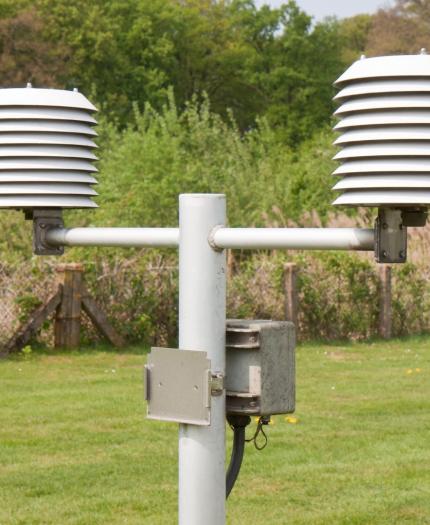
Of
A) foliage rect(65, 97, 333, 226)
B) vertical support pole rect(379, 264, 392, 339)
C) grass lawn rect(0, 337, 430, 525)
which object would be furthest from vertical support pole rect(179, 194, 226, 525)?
foliage rect(65, 97, 333, 226)

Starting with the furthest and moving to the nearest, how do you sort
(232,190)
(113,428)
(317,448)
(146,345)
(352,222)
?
1. (232,190)
2. (352,222)
3. (146,345)
4. (113,428)
5. (317,448)

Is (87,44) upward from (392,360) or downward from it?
upward

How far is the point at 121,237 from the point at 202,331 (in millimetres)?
408

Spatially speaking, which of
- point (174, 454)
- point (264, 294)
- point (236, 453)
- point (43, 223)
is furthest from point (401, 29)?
point (236, 453)

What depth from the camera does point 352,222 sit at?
24.1 metres

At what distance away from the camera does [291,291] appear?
1931 centimetres

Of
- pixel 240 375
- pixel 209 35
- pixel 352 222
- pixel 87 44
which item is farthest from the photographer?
pixel 209 35

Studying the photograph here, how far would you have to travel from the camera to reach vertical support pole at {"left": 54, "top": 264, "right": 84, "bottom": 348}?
16.9 m

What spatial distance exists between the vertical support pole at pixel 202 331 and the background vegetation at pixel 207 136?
6876 millimetres

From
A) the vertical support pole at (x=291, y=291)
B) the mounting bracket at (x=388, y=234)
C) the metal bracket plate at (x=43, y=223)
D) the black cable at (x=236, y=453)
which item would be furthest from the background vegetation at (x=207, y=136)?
the mounting bracket at (x=388, y=234)

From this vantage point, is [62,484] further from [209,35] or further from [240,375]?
[209,35]

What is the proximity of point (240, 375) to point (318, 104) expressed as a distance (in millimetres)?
65805

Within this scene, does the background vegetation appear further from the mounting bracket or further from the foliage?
the mounting bracket

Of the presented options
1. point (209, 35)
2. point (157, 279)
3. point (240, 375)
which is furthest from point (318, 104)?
point (240, 375)
